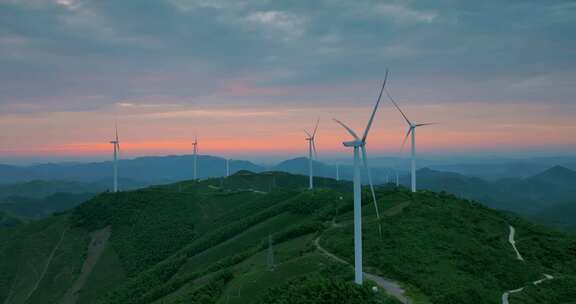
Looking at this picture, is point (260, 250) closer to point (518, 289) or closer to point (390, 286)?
point (390, 286)

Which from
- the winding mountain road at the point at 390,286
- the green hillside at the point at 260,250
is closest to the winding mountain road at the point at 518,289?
the green hillside at the point at 260,250

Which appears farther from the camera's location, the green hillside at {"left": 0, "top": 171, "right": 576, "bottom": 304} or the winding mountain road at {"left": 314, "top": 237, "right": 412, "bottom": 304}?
the green hillside at {"left": 0, "top": 171, "right": 576, "bottom": 304}

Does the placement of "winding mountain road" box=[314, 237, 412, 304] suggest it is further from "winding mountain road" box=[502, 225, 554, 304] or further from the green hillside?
Result: "winding mountain road" box=[502, 225, 554, 304]

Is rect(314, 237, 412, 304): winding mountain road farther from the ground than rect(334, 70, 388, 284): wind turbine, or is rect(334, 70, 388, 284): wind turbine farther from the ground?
rect(334, 70, 388, 284): wind turbine

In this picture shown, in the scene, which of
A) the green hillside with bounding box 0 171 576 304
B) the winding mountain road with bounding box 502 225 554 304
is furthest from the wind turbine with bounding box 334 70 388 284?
the winding mountain road with bounding box 502 225 554 304

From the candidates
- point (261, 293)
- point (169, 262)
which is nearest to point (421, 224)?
point (261, 293)

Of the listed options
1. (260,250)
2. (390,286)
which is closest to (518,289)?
(390,286)

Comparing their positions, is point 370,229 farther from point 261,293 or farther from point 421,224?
point 261,293

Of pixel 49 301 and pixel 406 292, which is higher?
pixel 406 292
